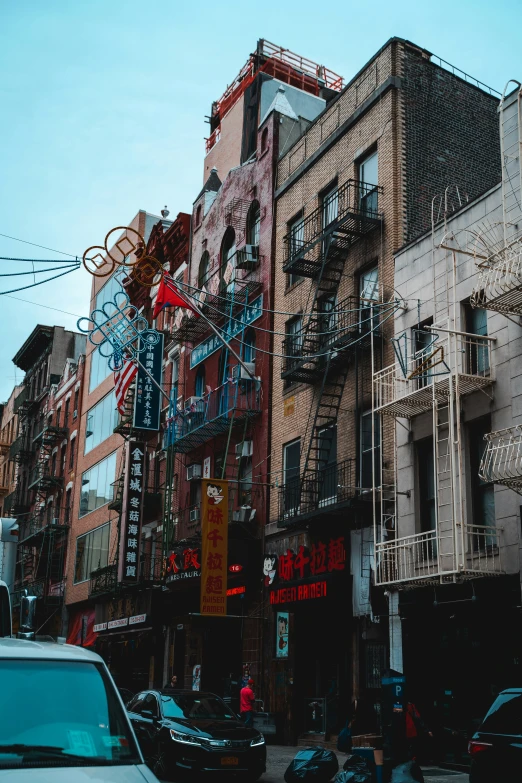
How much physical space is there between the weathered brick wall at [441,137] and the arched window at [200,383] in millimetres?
12452

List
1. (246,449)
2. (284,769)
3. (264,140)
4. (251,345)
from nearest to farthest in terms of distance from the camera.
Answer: (284,769) → (246,449) → (251,345) → (264,140)

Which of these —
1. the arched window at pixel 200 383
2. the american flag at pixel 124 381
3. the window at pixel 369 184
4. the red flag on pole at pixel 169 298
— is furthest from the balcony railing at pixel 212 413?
the window at pixel 369 184

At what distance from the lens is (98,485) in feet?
143

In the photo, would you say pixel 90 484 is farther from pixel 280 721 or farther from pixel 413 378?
pixel 413 378

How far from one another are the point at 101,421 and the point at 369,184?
2464 centimetres

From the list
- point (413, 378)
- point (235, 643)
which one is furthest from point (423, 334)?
point (235, 643)

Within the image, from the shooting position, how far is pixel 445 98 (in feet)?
79.6

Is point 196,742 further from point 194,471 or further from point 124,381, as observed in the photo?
point 124,381

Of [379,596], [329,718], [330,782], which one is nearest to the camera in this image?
[330,782]

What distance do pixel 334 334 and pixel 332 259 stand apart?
2413 millimetres

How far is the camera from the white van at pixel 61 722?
5516 mm

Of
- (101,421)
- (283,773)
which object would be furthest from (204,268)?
(283,773)

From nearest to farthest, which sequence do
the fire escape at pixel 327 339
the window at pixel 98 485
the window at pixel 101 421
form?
the fire escape at pixel 327 339 → the window at pixel 98 485 → the window at pixel 101 421

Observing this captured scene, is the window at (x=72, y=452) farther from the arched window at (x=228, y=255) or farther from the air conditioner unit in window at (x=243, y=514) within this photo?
the air conditioner unit in window at (x=243, y=514)
